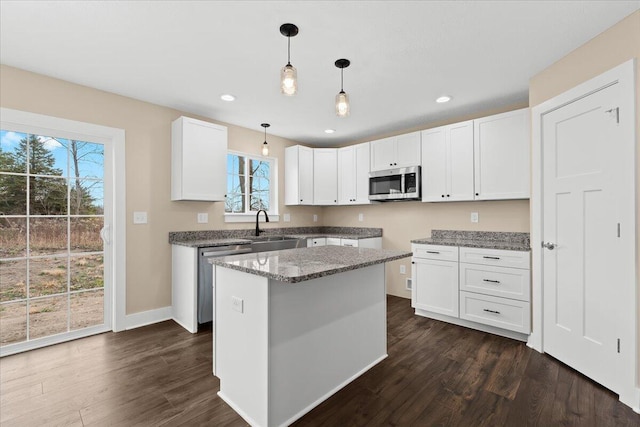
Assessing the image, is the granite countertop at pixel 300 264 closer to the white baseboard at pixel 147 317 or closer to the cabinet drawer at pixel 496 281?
the cabinet drawer at pixel 496 281

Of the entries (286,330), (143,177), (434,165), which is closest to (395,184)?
(434,165)

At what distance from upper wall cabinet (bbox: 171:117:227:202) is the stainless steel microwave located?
81.3 inches

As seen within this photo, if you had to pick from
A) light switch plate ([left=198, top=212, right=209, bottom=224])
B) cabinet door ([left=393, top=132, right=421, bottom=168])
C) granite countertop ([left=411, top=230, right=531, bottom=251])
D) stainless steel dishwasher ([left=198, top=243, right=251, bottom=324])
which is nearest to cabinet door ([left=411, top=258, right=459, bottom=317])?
granite countertop ([left=411, top=230, right=531, bottom=251])

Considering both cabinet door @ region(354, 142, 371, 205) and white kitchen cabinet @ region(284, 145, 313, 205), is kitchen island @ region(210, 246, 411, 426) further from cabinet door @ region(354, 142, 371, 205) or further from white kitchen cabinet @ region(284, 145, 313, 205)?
white kitchen cabinet @ region(284, 145, 313, 205)

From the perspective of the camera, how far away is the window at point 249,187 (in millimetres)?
4223

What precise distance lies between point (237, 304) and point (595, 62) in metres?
2.98

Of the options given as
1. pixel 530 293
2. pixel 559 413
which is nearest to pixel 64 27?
pixel 559 413

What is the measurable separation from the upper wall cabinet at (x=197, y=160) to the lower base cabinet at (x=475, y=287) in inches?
100

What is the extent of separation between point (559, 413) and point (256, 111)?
374cm

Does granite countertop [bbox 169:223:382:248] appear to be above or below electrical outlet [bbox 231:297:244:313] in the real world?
above

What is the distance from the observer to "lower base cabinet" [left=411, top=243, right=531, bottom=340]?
9.30 feet

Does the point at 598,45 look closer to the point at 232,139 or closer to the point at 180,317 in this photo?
the point at 232,139

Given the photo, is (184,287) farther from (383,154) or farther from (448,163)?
(448,163)

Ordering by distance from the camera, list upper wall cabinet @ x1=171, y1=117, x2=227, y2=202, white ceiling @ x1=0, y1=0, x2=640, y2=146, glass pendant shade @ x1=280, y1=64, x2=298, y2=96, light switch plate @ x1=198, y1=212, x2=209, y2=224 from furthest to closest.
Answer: light switch plate @ x1=198, y1=212, x2=209, y2=224
upper wall cabinet @ x1=171, y1=117, x2=227, y2=202
white ceiling @ x1=0, y1=0, x2=640, y2=146
glass pendant shade @ x1=280, y1=64, x2=298, y2=96
